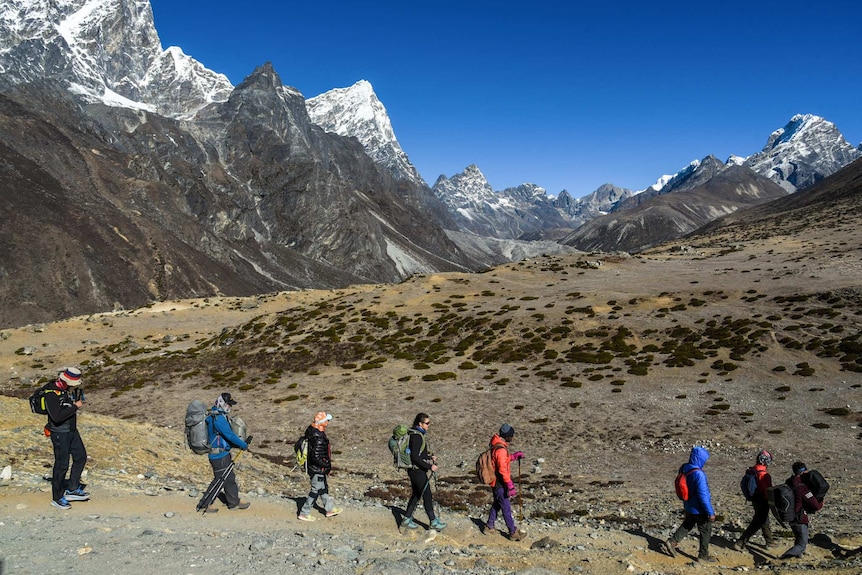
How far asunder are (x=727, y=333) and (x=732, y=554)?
34922 millimetres

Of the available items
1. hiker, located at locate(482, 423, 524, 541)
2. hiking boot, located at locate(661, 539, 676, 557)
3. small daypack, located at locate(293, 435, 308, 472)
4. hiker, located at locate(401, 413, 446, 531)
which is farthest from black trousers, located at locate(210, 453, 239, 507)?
hiking boot, located at locate(661, 539, 676, 557)

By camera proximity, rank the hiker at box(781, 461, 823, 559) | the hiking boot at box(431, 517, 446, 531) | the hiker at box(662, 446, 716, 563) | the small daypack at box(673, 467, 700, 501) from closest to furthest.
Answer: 1. the hiker at box(662, 446, 716, 563)
2. the small daypack at box(673, 467, 700, 501)
3. the hiker at box(781, 461, 823, 559)
4. the hiking boot at box(431, 517, 446, 531)

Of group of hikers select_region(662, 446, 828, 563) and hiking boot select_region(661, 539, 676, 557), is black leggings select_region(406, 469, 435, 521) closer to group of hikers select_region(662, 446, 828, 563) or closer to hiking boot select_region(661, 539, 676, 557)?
→ hiking boot select_region(661, 539, 676, 557)

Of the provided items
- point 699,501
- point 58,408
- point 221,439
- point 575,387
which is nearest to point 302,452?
point 221,439

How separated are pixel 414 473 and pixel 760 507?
931cm

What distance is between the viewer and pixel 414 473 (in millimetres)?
14570

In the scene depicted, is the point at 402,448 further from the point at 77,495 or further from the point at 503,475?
the point at 77,495

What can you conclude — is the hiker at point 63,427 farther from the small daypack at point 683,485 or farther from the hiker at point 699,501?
the hiker at point 699,501

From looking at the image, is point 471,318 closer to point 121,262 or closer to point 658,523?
point 658,523

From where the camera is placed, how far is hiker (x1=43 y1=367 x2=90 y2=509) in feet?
44.8

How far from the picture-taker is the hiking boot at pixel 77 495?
14305mm

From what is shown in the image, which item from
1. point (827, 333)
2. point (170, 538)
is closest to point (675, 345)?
point (827, 333)

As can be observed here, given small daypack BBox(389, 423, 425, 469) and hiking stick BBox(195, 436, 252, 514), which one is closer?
small daypack BBox(389, 423, 425, 469)

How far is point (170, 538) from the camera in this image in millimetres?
12297
